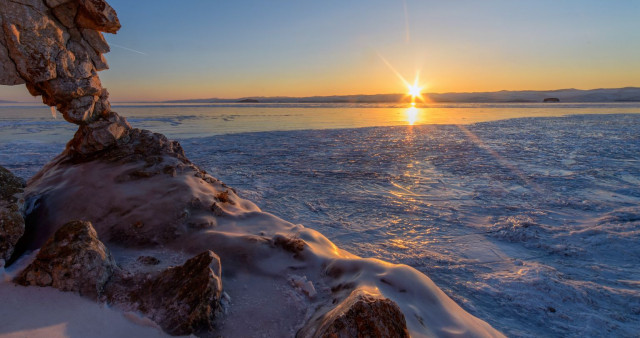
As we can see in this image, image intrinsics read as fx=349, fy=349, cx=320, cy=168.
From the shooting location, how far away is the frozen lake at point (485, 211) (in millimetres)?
2703

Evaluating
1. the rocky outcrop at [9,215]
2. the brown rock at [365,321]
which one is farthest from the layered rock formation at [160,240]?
the rocky outcrop at [9,215]

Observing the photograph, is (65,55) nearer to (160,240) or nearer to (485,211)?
(160,240)

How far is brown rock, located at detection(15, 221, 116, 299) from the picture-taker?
86.0 inches

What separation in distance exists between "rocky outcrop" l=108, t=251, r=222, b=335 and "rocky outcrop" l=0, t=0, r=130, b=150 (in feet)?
8.50

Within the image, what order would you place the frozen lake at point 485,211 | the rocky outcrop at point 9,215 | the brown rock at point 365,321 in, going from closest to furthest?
the brown rock at point 365,321 < the rocky outcrop at point 9,215 < the frozen lake at point 485,211

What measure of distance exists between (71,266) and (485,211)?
446cm

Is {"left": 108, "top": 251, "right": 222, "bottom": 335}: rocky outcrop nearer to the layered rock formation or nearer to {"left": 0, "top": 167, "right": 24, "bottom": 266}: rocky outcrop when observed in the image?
the layered rock formation

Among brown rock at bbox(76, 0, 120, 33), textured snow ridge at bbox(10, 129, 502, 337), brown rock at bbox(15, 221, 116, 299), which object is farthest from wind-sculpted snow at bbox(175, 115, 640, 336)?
brown rock at bbox(76, 0, 120, 33)

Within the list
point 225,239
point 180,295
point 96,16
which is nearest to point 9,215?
point 225,239

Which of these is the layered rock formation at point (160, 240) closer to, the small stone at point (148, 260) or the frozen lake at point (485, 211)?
the small stone at point (148, 260)

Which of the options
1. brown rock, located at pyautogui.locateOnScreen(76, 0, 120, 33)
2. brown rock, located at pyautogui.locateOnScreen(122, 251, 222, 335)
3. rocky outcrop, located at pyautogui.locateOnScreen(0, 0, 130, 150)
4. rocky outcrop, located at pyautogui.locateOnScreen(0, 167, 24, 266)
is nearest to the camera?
brown rock, located at pyautogui.locateOnScreen(122, 251, 222, 335)

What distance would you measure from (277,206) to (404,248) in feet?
6.37

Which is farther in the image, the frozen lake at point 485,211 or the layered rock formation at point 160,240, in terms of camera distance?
the frozen lake at point 485,211

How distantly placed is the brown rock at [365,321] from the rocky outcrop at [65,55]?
3759 millimetres
